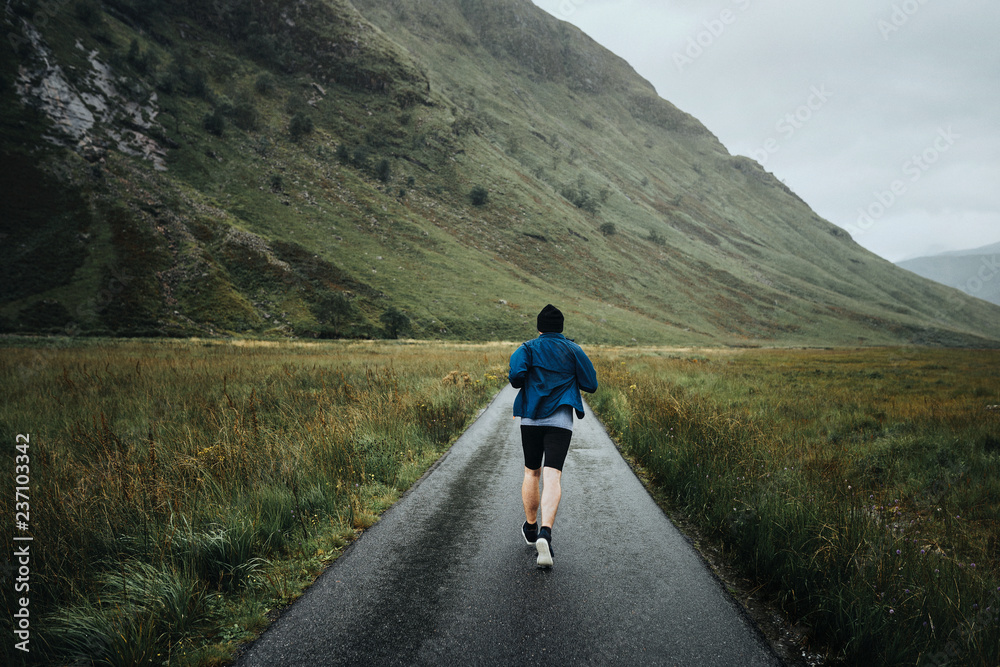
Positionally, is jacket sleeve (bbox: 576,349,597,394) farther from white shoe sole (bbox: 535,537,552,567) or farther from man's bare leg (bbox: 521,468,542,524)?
white shoe sole (bbox: 535,537,552,567)

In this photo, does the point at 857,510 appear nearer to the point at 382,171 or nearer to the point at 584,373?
the point at 584,373

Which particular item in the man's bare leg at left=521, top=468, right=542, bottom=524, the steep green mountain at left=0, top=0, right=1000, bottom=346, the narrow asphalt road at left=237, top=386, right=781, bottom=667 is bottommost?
the narrow asphalt road at left=237, top=386, right=781, bottom=667

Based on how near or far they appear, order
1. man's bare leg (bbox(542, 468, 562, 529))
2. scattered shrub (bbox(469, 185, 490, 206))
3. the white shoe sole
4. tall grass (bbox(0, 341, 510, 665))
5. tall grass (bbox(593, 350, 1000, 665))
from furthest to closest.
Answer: scattered shrub (bbox(469, 185, 490, 206)) < man's bare leg (bbox(542, 468, 562, 529)) < the white shoe sole < tall grass (bbox(0, 341, 510, 665)) < tall grass (bbox(593, 350, 1000, 665))

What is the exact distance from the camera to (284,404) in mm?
9336

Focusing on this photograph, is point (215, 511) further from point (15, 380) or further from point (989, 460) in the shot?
point (15, 380)

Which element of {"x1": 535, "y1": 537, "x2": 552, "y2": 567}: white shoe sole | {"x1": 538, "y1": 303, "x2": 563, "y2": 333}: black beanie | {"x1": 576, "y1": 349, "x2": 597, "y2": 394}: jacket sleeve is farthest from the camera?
{"x1": 538, "y1": 303, "x2": 563, "y2": 333}: black beanie

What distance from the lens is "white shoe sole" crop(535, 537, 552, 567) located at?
12.3ft

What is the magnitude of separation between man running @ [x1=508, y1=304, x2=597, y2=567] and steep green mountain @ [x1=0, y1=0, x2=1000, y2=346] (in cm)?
4935

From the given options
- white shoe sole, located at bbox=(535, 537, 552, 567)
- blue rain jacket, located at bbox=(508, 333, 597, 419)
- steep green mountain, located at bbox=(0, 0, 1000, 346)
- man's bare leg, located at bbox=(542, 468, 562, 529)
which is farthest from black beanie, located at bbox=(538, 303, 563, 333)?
steep green mountain, located at bbox=(0, 0, 1000, 346)

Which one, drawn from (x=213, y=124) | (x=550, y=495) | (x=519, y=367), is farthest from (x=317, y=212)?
(x=550, y=495)

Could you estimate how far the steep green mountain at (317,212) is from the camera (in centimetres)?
4697

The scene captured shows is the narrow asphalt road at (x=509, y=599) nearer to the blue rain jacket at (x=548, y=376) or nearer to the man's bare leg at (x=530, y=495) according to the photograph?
the man's bare leg at (x=530, y=495)

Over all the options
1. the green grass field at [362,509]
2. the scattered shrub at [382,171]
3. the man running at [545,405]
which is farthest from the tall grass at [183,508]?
the scattered shrub at [382,171]

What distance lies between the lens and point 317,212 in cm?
7119
